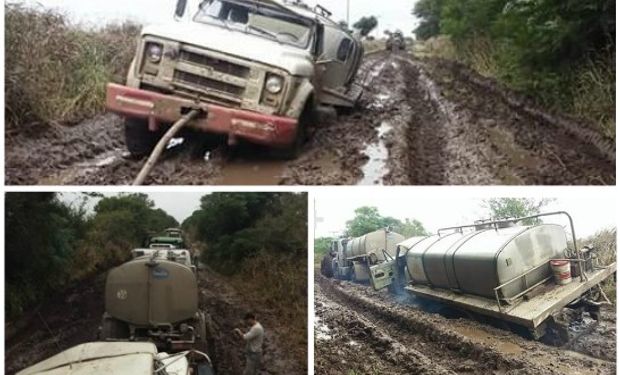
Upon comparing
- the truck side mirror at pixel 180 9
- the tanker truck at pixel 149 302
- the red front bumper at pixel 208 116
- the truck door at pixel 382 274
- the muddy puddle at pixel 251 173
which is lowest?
the tanker truck at pixel 149 302

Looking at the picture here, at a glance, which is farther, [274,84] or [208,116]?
[274,84]

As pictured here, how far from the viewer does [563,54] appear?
8.34m

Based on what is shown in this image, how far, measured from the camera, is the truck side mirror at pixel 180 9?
738cm

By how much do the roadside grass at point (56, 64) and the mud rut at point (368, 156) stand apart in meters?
0.18

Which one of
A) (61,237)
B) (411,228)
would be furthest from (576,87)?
(61,237)

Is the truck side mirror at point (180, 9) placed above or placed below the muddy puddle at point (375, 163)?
above

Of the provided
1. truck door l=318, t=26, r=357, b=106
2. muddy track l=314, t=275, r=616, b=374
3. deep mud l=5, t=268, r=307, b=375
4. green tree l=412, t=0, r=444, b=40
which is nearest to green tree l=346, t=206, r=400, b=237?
muddy track l=314, t=275, r=616, b=374

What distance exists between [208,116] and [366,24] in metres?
4.03

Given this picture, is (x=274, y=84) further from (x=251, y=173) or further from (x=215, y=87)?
(x=251, y=173)

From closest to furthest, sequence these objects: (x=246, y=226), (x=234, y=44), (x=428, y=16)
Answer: (x=234, y=44), (x=246, y=226), (x=428, y=16)

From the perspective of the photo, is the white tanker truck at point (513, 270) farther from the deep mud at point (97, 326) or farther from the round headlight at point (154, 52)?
the round headlight at point (154, 52)

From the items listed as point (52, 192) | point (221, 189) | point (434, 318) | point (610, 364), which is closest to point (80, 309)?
point (52, 192)

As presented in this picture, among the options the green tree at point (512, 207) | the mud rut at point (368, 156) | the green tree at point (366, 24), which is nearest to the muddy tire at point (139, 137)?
the mud rut at point (368, 156)

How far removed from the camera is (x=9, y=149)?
21.3 feet
